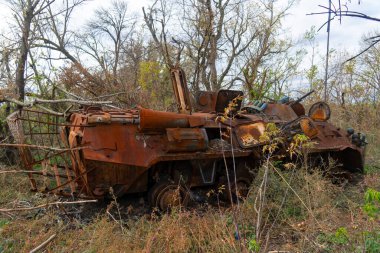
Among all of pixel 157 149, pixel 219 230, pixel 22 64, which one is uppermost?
pixel 22 64

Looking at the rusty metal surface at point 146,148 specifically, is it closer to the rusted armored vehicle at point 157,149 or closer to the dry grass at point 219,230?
the rusted armored vehicle at point 157,149

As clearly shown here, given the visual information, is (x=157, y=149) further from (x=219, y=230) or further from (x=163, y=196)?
(x=219, y=230)

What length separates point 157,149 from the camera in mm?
6199

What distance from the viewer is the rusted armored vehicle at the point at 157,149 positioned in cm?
593

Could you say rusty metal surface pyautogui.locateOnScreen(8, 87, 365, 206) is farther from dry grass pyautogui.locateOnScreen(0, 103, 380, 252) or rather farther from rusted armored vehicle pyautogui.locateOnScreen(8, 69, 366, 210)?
dry grass pyautogui.locateOnScreen(0, 103, 380, 252)

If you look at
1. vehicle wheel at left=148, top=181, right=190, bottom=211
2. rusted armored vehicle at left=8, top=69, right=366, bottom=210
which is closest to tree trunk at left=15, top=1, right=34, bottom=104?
rusted armored vehicle at left=8, top=69, right=366, bottom=210

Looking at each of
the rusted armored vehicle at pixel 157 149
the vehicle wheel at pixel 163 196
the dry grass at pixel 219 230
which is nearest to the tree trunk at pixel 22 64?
the rusted armored vehicle at pixel 157 149

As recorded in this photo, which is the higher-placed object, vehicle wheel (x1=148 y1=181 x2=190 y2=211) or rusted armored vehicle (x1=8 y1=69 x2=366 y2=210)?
rusted armored vehicle (x1=8 y1=69 x2=366 y2=210)

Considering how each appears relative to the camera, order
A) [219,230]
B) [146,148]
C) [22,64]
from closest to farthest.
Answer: [219,230] < [146,148] < [22,64]

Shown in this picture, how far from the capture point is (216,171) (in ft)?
23.9

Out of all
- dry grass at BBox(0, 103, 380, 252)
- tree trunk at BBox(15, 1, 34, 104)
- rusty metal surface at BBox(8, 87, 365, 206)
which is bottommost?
dry grass at BBox(0, 103, 380, 252)

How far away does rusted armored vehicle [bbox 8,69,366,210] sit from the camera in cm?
593

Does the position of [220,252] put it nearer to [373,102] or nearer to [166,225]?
[166,225]

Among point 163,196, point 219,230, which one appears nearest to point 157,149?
point 163,196
